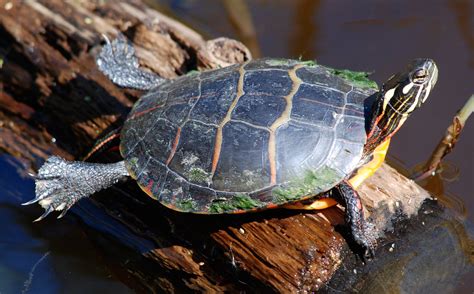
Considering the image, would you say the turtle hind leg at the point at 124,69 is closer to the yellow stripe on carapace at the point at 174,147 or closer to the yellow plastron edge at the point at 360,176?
the yellow stripe on carapace at the point at 174,147

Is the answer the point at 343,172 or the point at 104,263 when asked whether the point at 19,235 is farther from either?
the point at 343,172

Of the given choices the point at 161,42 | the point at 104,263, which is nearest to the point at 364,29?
the point at 161,42

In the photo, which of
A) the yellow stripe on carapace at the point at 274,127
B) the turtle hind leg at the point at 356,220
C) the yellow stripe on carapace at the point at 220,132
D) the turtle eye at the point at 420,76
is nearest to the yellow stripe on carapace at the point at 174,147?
the yellow stripe on carapace at the point at 220,132

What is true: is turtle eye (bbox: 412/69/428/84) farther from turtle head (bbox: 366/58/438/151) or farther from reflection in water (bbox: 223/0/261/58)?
reflection in water (bbox: 223/0/261/58)

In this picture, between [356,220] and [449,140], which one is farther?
[449,140]

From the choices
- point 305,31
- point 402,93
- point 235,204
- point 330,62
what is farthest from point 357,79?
point 305,31

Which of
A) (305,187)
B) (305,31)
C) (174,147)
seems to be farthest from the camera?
(305,31)

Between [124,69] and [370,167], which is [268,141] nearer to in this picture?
[370,167]
